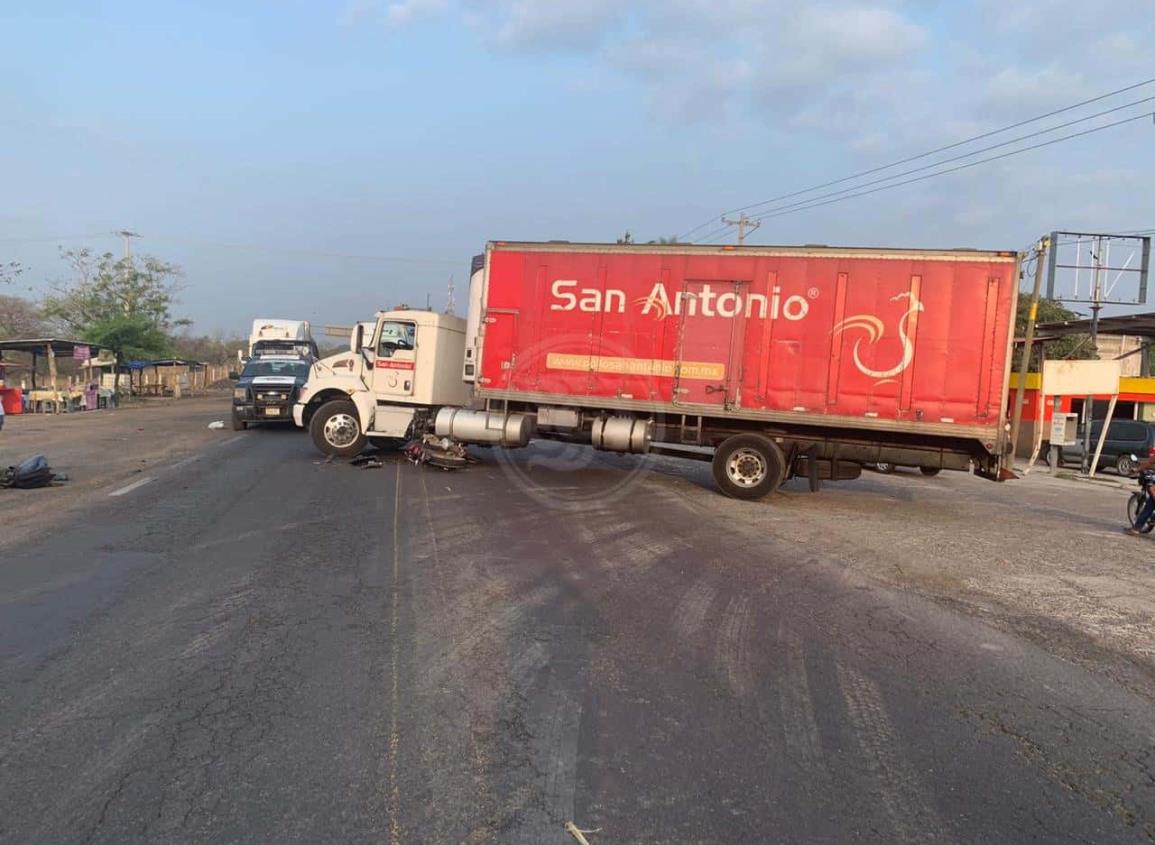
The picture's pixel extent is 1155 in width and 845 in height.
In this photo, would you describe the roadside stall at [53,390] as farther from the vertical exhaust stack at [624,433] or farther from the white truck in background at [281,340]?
the vertical exhaust stack at [624,433]

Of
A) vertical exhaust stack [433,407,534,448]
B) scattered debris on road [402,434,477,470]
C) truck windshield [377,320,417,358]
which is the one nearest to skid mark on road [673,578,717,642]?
vertical exhaust stack [433,407,534,448]

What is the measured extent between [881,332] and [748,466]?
8.77 feet

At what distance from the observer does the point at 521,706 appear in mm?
4203

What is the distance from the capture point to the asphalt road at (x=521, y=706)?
3186 mm

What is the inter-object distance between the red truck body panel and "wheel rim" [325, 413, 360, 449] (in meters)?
3.01

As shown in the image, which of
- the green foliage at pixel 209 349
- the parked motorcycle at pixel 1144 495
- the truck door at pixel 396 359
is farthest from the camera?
the green foliage at pixel 209 349

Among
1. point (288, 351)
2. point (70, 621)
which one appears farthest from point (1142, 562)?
point (288, 351)

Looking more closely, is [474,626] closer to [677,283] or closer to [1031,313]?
[677,283]

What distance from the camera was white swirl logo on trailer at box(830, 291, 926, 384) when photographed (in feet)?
36.1

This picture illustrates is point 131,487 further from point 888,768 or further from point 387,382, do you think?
point 888,768

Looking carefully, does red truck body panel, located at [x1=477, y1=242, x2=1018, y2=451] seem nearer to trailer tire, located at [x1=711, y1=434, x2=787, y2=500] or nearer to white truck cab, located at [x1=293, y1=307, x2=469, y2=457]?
trailer tire, located at [x1=711, y1=434, x2=787, y2=500]

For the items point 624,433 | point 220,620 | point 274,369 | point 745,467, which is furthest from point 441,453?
point 274,369

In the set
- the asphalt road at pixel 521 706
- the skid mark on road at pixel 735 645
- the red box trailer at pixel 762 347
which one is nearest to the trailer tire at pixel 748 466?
the red box trailer at pixel 762 347

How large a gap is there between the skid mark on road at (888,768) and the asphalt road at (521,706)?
2cm
